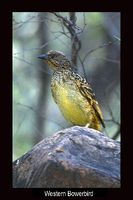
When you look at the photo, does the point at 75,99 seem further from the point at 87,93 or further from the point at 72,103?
the point at 87,93

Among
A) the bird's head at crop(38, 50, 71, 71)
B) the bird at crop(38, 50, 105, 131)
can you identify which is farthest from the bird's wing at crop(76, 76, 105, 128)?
the bird's head at crop(38, 50, 71, 71)

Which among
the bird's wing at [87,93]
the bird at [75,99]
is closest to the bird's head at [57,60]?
the bird at [75,99]

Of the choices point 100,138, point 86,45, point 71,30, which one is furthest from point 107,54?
point 100,138

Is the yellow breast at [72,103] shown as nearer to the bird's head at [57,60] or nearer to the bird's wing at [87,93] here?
the bird's wing at [87,93]

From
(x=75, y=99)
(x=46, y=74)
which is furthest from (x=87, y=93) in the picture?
(x=46, y=74)

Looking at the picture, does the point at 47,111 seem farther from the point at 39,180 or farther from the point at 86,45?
the point at 39,180

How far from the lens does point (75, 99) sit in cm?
843

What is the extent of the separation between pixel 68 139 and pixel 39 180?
1.92 feet

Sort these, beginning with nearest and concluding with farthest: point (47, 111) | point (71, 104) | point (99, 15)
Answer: point (71, 104), point (99, 15), point (47, 111)

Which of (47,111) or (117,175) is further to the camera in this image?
(47,111)

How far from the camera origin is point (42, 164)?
666 cm

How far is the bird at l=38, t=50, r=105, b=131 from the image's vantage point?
8.42 m

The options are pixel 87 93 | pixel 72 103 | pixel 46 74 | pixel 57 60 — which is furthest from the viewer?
pixel 46 74

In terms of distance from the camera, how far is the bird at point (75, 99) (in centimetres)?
842
